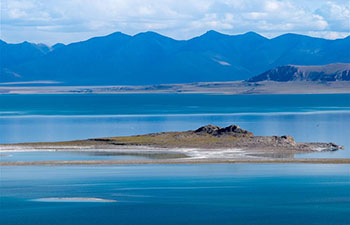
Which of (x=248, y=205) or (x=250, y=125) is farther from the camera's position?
(x=250, y=125)

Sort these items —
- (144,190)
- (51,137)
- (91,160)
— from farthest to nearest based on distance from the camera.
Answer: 1. (51,137)
2. (91,160)
3. (144,190)

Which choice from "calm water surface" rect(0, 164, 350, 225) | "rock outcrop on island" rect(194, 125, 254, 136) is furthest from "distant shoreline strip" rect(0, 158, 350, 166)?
"rock outcrop on island" rect(194, 125, 254, 136)

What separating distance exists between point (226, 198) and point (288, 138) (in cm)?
2746

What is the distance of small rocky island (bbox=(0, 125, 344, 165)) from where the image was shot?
61094mm

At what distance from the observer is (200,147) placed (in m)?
68.1

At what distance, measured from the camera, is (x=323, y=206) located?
135ft

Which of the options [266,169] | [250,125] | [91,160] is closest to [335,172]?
[266,169]

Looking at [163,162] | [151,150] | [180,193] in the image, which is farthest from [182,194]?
[151,150]

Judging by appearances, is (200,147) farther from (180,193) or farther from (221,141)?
(180,193)

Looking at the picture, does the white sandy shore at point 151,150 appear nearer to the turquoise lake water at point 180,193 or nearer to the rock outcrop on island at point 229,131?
the turquoise lake water at point 180,193

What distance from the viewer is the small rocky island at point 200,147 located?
61.1 meters

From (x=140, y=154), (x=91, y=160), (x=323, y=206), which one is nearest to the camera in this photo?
(x=323, y=206)

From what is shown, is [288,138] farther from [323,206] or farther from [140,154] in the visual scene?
[323,206]

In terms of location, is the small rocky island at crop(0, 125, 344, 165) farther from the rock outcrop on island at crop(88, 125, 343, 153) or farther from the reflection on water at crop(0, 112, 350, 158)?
the reflection on water at crop(0, 112, 350, 158)
